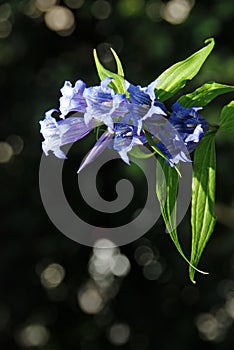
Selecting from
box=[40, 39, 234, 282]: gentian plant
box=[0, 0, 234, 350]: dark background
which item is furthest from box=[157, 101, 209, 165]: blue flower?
box=[0, 0, 234, 350]: dark background

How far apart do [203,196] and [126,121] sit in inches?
6.1

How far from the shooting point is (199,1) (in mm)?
1913

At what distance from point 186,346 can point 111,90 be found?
1475mm

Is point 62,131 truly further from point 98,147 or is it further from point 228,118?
point 228,118

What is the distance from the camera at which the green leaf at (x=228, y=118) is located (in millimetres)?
775

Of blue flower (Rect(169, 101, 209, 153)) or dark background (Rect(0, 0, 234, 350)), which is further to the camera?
dark background (Rect(0, 0, 234, 350))

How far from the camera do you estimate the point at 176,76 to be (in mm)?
755

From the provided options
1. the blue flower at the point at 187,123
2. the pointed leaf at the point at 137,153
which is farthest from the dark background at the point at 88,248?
the blue flower at the point at 187,123

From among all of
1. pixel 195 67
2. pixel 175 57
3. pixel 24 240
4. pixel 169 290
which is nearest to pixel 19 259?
pixel 24 240

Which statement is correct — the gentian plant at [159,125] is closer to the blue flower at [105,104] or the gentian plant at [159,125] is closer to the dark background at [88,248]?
the blue flower at [105,104]

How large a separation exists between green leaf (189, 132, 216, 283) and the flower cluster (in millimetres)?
41

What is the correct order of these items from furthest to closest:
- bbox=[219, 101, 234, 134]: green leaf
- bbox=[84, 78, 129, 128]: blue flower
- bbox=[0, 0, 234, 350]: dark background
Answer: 1. bbox=[0, 0, 234, 350]: dark background
2. bbox=[219, 101, 234, 134]: green leaf
3. bbox=[84, 78, 129, 128]: blue flower

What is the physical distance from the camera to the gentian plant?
0.68 m

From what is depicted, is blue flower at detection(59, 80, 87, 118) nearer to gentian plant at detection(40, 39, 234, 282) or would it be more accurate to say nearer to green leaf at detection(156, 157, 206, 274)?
gentian plant at detection(40, 39, 234, 282)
